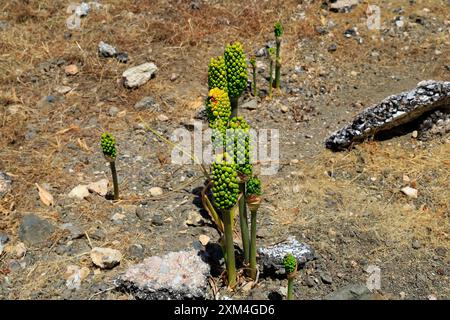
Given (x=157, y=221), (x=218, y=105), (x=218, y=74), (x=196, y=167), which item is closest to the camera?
(x=218, y=105)

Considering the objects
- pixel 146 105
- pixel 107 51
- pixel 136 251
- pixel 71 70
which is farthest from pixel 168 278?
pixel 107 51

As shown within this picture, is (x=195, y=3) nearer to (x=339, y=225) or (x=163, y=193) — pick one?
(x=163, y=193)

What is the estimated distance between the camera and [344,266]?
386cm

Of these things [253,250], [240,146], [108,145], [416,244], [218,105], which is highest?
[218,105]

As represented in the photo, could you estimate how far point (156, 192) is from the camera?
456 cm

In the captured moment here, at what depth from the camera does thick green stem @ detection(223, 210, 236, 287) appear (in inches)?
129

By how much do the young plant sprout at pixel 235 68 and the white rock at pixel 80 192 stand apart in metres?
1.72

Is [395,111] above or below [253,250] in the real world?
above

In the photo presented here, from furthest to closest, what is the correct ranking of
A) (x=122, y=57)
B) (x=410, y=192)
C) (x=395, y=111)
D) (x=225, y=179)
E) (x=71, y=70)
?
(x=122, y=57) < (x=71, y=70) < (x=395, y=111) < (x=410, y=192) < (x=225, y=179)

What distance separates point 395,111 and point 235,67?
1963 millimetres

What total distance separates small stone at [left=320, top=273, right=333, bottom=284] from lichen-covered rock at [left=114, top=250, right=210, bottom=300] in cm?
81

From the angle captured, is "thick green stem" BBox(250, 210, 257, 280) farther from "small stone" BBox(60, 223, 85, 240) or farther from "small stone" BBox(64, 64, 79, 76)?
"small stone" BBox(64, 64, 79, 76)

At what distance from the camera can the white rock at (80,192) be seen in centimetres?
443

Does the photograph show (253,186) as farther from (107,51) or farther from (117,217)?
(107,51)
